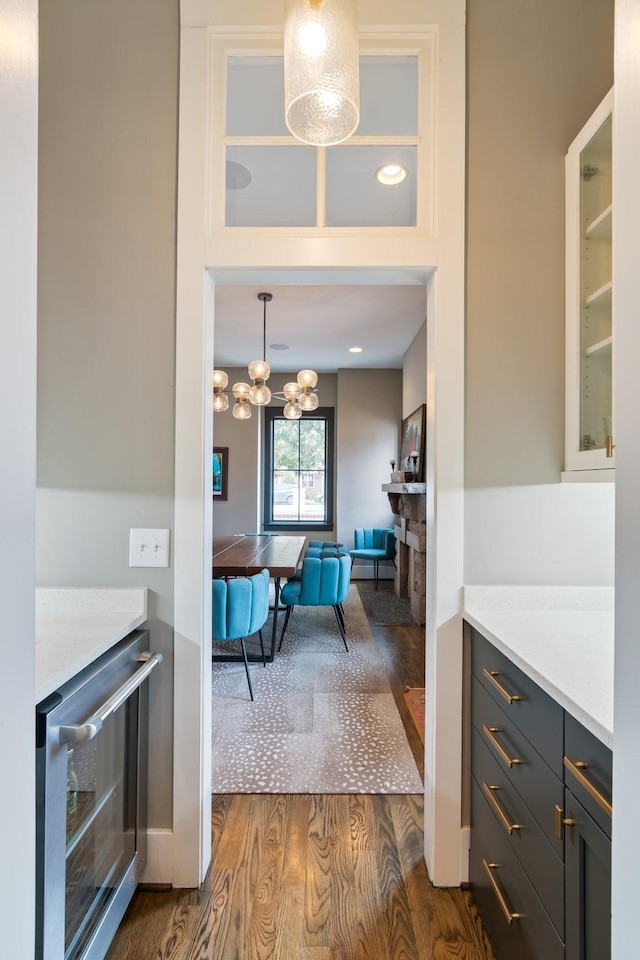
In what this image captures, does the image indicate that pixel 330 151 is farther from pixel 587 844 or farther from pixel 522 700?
pixel 587 844

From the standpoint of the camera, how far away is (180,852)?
152 cm

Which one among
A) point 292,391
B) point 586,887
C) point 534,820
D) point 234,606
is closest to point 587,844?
point 586,887

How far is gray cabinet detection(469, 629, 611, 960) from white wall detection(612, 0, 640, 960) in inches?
11.8

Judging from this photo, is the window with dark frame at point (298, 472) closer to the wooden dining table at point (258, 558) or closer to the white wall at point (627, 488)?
the wooden dining table at point (258, 558)

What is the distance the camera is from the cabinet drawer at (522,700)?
0.99m

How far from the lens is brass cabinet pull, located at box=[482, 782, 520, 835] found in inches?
46.6

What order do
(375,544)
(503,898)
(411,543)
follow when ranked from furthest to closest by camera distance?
(375,544) < (411,543) < (503,898)

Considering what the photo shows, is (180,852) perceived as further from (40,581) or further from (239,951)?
(40,581)

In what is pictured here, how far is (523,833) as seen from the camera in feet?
3.66

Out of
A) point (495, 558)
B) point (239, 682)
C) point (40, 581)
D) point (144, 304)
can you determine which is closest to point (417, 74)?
point (144, 304)

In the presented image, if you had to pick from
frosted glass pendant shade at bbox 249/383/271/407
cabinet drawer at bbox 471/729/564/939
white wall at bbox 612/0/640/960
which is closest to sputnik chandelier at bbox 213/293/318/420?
frosted glass pendant shade at bbox 249/383/271/407

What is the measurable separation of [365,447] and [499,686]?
5.52m

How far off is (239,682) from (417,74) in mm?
3245

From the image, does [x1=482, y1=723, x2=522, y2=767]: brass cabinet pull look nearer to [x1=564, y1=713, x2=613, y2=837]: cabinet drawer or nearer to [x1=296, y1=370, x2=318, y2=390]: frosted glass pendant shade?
[x1=564, y1=713, x2=613, y2=837]: cabinet drawer
